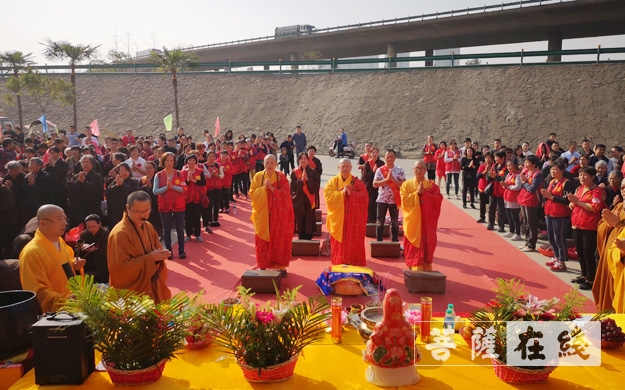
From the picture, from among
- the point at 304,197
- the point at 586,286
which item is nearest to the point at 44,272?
the point at 304,197

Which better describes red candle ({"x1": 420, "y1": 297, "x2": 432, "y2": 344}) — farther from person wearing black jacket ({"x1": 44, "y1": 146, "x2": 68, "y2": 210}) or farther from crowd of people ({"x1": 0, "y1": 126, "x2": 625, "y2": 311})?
person wearing black jacket ({"x1": 44, "y1": 146, "x2": 68, "y2": 210})

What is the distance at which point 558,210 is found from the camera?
7668mm

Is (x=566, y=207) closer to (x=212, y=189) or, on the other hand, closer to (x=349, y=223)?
(x=349, y=223)

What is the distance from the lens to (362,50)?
40.8 m

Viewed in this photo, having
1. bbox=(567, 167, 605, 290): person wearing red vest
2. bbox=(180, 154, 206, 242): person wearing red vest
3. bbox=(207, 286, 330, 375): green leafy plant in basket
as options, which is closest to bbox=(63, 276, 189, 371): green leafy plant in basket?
bbox=(207, 286, 330, 375): green leafy plant in basket

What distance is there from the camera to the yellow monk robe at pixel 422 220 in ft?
23.0

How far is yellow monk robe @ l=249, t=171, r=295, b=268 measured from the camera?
7.25 metres

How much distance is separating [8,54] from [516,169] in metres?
28.4

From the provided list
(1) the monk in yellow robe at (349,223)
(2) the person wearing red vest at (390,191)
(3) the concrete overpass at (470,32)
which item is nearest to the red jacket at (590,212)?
(2) the person wearing red vest at (390,191)

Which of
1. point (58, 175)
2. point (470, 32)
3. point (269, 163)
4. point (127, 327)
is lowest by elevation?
point (127, 327)

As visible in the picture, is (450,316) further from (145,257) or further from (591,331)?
(145,257)

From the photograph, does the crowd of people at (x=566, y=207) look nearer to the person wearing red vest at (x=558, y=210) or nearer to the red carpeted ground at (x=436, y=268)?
the person wearing red vest at (x=558, y=210)

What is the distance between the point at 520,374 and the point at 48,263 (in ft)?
12.4

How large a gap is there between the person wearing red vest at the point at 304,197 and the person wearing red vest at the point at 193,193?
195cm
